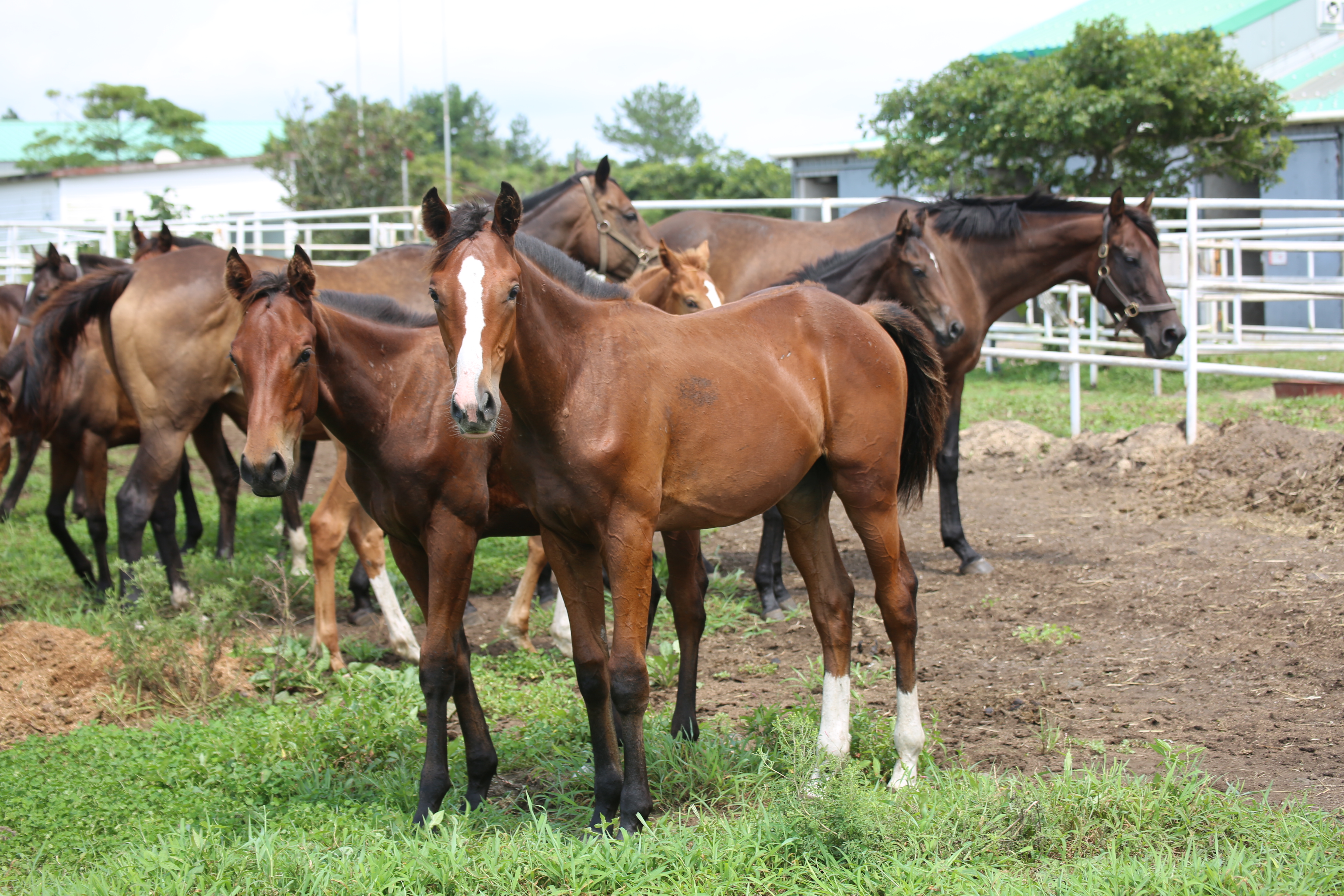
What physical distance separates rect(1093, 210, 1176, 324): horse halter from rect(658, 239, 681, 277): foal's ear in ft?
10.3

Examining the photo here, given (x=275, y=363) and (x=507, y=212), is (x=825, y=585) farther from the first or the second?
(x=275, y=363)

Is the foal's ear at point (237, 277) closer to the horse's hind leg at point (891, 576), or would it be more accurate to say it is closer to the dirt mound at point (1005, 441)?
the horse's hind leg at point (891, 576)

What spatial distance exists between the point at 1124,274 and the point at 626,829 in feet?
17.8

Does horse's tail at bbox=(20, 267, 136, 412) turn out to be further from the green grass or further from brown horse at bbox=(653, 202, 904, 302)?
the green grass

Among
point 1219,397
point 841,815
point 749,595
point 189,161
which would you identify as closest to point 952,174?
point 1219,397

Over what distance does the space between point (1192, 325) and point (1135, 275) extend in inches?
77.2

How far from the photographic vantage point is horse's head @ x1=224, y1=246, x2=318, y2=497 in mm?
3529

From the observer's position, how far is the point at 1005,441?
10148mm

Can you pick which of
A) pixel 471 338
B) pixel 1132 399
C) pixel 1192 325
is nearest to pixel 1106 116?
pixel 1132 399

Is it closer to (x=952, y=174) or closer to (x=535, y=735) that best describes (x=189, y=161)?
(x=952, y=174)

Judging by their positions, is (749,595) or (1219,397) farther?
(1219,397)

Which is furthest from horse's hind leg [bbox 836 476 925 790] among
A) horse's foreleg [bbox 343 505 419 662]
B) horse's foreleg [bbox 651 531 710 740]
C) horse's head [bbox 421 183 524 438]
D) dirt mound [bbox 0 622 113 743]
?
dirt mound [bbox 0 622 113 743]

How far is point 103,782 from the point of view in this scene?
406 cm

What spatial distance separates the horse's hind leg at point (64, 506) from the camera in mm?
6992
